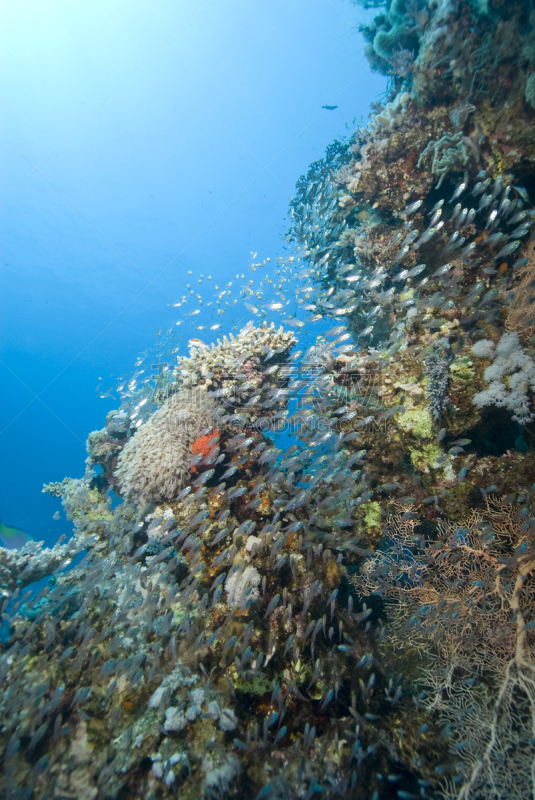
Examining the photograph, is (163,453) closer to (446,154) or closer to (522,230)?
(522,230)

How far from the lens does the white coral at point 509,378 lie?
15.7 ft

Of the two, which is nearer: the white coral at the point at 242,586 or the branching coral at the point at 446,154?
the white coral at the point at 242,586

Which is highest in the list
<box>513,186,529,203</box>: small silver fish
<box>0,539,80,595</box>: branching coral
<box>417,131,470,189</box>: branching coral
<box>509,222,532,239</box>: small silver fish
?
<box>417,131,470,189</box>: branching coral

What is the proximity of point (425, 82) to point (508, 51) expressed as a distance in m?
1.82

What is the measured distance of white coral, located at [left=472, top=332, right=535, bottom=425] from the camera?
15.7ft

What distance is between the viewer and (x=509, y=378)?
5039 mm

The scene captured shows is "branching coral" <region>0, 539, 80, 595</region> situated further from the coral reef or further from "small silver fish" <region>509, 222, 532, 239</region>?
"small silver fish" <region>509, 222, 532, 239</region>

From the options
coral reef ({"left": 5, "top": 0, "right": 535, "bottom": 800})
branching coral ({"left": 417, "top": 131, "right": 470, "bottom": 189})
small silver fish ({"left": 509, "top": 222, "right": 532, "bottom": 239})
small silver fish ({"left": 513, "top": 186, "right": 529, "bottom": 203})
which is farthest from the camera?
branching coral ({"left": 417, "top": 131, "right": 470, "bottom": 189})

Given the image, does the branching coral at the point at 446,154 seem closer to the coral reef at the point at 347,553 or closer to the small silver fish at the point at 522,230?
the coral reef at the point at 347,553

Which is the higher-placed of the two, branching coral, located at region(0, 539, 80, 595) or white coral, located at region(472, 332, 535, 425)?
branching coral, located at region(0, 539, 80, 595)

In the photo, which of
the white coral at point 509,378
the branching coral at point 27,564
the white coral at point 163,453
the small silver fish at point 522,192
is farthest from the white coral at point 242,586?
the small silver fish at point 522,192

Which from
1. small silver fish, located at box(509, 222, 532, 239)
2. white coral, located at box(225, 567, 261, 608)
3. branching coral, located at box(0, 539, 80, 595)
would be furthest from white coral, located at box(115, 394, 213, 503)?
small silver fish, located at box(509, 222, 532, 239)

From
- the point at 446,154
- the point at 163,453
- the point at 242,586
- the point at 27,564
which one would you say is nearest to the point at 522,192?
the point at 446,154

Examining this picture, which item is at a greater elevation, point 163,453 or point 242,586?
point 163,453
